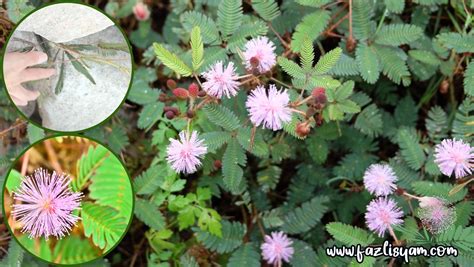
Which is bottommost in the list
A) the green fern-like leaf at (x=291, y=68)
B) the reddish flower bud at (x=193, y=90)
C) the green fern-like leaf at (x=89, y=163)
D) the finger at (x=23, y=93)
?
the green fern-like leaf at (x=89, y=163)

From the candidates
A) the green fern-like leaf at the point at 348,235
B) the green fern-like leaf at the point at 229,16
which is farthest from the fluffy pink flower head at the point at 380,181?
the green fern-like leaf at the point at 229,16

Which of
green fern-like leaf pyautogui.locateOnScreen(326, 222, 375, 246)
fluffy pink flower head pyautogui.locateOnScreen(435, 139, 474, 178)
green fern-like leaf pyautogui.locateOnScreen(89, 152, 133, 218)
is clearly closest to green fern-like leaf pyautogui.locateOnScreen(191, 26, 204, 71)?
green fern-like leaf pyautogui.locateOnScreen(89, 152, 133, 218)

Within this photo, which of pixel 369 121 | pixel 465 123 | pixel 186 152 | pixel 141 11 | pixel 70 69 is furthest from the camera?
pixel 141 11

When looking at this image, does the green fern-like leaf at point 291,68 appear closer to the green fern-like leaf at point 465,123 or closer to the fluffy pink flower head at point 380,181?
the fluffy pink flower head at point 380,181

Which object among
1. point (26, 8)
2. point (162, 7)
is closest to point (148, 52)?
point (162, 7)

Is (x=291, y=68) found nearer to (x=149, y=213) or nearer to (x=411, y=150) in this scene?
(x=411, y=150)

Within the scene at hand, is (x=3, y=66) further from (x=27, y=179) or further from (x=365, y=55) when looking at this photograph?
(x=365, y=55)

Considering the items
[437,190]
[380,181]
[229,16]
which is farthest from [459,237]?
[229,16]
